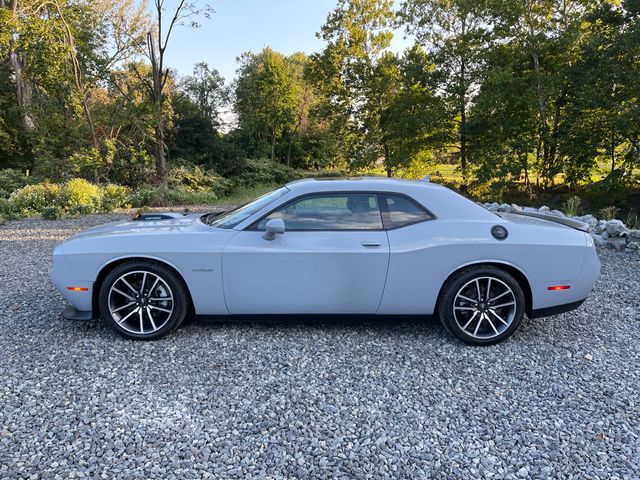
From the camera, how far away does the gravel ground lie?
6.88ft

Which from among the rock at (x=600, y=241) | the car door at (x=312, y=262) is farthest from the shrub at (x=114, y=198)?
the rock at (x=600, y=241)

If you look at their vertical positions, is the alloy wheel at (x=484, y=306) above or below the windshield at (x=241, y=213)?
below

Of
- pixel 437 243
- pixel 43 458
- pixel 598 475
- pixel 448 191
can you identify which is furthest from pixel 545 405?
pixel 43 458

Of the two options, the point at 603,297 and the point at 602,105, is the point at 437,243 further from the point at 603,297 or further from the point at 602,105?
the point at 602,105

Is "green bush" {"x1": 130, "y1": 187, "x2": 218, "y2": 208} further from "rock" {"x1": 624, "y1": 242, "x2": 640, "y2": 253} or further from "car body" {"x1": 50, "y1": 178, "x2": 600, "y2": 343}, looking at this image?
"rock" {"x1": 624, "y1": 242, "x2": 640, "y2": 253}

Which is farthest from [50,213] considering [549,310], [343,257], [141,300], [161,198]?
[549,310]

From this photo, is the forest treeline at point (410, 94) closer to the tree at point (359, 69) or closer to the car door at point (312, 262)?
the tree at point (359, 69)

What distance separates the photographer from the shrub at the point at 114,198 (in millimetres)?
11219

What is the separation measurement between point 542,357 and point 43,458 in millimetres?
3370

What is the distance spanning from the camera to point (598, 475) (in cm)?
203

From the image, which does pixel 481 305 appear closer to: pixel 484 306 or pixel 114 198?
pixel 484 306

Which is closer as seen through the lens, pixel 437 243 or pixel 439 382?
pixel 439 382

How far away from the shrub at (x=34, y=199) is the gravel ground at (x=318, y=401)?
802 centimetres

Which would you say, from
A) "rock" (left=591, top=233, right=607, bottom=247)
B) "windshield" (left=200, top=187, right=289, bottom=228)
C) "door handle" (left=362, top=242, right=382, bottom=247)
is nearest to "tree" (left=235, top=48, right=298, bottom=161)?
"rock" (left=591, top=233, right=607, bottom=247)
